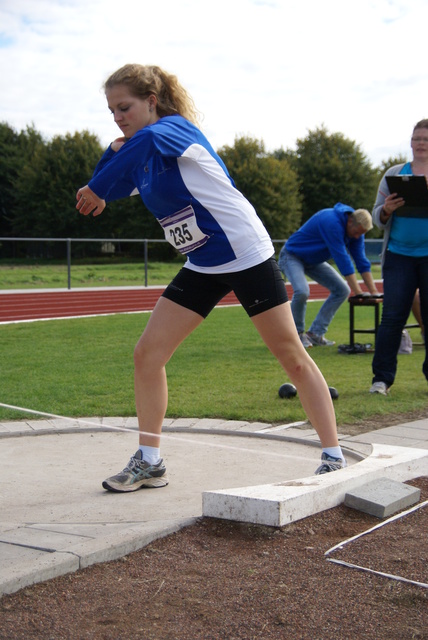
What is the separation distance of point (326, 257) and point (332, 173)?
185 feet


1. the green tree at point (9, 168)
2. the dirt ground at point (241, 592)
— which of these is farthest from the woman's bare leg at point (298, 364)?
the green tree at point (9, 168)

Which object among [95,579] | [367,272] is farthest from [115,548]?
[367,272]

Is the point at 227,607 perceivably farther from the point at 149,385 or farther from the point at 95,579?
the point at 149,385

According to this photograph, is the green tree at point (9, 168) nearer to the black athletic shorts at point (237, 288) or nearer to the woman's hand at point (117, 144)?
the woman's hand at point (117, 144)

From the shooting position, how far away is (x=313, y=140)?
218ft

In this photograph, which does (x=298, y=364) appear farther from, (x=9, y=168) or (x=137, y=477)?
(x=9, y=168)

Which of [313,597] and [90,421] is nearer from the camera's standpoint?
[313,597]

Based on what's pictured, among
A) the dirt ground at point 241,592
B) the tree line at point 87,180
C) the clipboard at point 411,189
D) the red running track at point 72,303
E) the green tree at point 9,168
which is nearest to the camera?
the dirt ground at point 241,592

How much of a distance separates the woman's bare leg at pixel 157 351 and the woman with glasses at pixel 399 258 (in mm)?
3087

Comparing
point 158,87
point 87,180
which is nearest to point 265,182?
point 87,180

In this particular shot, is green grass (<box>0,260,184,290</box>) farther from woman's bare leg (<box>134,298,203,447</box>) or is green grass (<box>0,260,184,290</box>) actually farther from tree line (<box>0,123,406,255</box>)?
tree line (<box>0,123,406,255</box>)

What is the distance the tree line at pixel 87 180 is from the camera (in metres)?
51.7

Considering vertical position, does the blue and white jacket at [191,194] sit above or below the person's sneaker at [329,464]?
above

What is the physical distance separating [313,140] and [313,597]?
6644 centimetres
